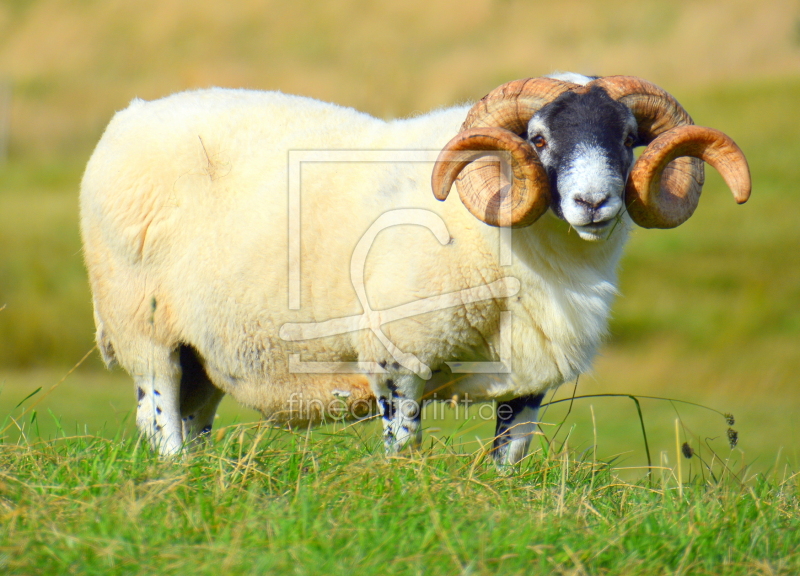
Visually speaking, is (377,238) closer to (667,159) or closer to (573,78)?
(573,78)

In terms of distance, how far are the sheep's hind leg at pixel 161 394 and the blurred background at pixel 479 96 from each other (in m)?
2.42

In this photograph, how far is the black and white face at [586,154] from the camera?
3572 millimetres

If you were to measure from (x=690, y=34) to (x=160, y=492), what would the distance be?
115 feet

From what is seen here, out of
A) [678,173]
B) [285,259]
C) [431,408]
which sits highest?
[678,173]

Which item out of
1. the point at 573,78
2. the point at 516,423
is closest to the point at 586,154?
the point at 573,78

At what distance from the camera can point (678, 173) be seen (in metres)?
4.10

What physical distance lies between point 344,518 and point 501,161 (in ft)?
6.58

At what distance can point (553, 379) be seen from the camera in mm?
4188

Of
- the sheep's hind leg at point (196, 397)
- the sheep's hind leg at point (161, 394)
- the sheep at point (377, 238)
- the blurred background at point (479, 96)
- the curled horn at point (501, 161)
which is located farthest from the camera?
the blurred background at point (479, 96)

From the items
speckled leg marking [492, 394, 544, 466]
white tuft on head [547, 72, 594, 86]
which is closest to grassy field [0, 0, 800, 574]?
speckled leg marking [492, 394, 544, 466]

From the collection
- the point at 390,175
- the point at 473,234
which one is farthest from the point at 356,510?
the point at 390,175

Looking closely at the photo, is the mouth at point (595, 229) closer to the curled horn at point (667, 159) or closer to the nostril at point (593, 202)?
the nostril at point (593, 202)

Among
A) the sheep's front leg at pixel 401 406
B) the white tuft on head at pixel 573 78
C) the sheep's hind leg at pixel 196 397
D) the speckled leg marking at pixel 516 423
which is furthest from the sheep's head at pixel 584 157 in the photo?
the sheep's hind leg at pixel 196 397

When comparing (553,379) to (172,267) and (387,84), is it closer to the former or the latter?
(172,267)
